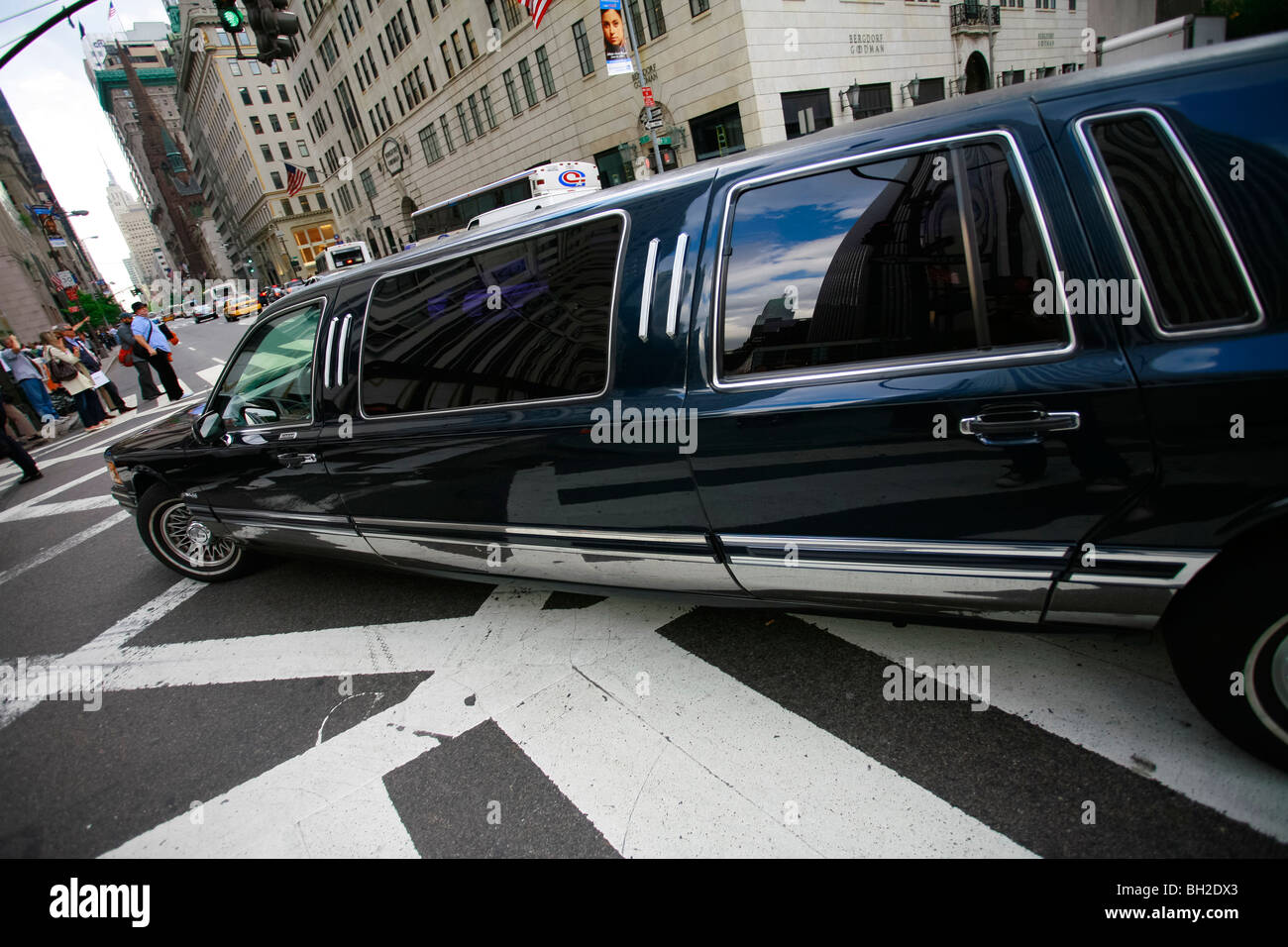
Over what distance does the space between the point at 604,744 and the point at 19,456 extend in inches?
433

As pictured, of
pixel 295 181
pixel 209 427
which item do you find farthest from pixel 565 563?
pixel 295 181

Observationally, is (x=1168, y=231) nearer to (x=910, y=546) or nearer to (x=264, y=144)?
(x=910, y=546)

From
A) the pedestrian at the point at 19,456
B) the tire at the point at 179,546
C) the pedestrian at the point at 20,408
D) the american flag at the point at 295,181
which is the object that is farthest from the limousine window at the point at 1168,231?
the american flag at the point at 295,181

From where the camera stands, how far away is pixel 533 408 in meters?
2.49

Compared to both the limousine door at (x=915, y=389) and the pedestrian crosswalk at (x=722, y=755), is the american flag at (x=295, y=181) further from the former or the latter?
the limousine door at (x=915, y=389)

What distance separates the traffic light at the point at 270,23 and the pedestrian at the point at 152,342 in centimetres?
599

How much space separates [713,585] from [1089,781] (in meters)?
1.29

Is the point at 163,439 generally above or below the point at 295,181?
below

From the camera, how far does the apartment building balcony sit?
25000 mm

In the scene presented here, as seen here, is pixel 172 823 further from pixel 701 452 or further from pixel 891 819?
pixel 891 819

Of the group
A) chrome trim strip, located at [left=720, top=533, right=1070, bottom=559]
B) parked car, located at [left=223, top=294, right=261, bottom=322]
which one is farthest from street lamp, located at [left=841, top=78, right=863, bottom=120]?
parked car, located at [left=223, top=294, right=261, bottom=322]

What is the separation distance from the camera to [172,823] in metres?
2.38

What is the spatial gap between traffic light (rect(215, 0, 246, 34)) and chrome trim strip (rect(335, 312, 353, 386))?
9635 millimetres
